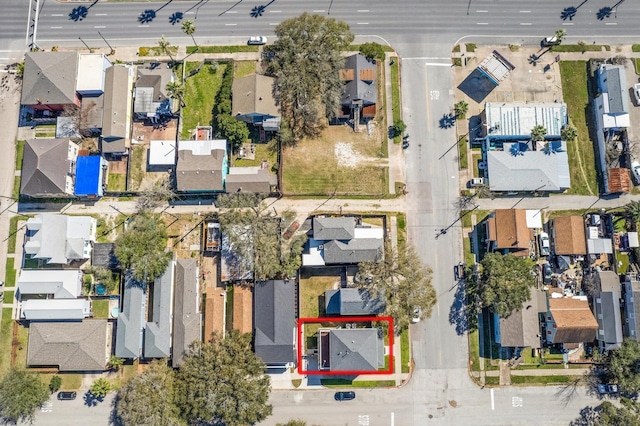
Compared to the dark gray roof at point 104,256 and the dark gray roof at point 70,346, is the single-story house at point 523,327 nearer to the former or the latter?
the dark gray roof at point 104,256

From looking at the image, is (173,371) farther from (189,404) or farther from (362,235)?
(362,235)

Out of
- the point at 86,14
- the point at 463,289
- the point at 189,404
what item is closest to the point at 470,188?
the point at 463,289

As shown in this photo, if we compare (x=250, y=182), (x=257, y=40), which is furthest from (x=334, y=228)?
(x=257, y=40)

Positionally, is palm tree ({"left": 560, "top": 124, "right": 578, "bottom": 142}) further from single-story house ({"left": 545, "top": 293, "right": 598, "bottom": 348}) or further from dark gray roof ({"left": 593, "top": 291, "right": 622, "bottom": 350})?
single-story house ({"left": 545, "top": 293, "right": 598, "bottom": 348})

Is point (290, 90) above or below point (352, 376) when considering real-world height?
above

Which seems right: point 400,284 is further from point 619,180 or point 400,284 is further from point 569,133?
point 619,180

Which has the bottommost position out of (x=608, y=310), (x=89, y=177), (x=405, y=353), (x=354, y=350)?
(x=405, y=353)

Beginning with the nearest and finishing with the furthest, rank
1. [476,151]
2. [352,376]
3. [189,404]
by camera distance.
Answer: [189,404], [352,376], [476,151]
